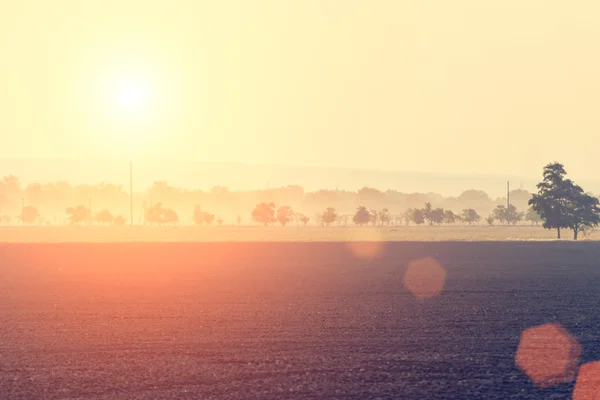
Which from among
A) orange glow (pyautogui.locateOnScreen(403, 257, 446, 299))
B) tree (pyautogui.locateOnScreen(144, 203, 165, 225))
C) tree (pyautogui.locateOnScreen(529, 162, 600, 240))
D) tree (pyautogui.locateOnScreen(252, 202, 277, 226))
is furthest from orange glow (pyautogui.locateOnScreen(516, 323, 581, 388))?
tree (pyautogui.locateOnScreen(144, 203, 165, 225))

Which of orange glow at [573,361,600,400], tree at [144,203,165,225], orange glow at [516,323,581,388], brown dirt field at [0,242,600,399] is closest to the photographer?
orange glow at [573,361,600,400]

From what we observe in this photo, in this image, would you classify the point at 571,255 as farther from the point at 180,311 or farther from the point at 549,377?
the point at 549,377

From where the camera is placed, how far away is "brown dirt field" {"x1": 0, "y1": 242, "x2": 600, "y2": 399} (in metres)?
15.5

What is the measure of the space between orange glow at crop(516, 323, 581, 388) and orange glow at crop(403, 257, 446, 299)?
8.95 meters

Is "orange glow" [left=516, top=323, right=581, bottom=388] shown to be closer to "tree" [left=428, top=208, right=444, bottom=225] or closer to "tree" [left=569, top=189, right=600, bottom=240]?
"tree" [left=569, top=189, right=600, bottom=240]

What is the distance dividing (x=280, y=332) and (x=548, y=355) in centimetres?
702

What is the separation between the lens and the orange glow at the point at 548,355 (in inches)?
640

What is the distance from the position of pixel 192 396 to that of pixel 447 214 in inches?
6911

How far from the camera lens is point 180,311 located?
85.6ft

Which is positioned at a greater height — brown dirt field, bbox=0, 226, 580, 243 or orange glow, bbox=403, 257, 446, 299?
brown dirt field, bbox=0, 226, 580, 243

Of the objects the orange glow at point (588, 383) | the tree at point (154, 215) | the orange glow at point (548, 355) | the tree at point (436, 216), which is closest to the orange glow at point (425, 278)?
the orange glow at point (548, 355)

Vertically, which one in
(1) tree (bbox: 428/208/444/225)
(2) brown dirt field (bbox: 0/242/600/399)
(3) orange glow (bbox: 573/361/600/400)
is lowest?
(3) orange glow (bbox: 573/361/600/400)

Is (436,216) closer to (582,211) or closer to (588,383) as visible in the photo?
(582,211)

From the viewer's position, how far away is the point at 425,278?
38469mm
